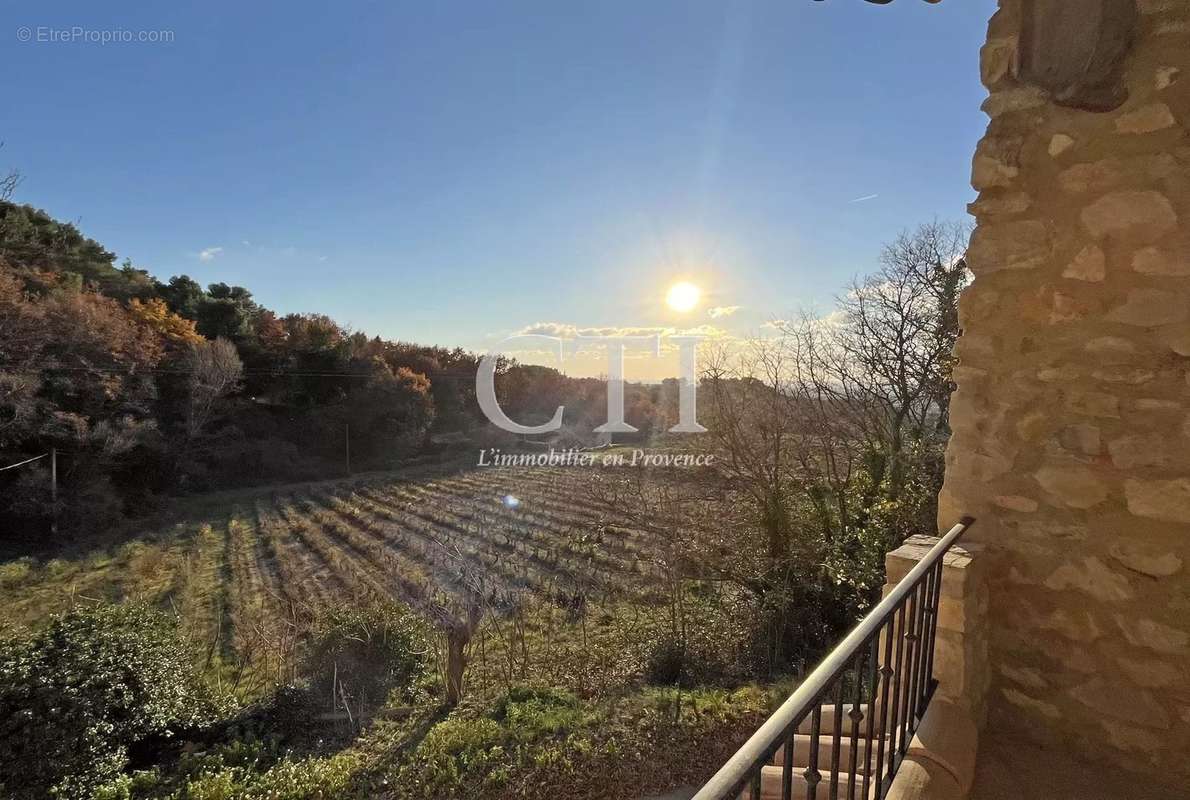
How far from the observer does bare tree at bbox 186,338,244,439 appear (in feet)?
49.6

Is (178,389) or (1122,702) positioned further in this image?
(178,389)

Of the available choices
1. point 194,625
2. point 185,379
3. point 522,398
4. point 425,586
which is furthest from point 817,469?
point 185,379

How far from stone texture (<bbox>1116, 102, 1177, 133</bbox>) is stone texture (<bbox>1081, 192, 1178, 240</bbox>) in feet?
0.61

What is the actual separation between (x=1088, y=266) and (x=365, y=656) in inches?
273

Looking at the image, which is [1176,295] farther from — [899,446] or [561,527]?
[561,527]

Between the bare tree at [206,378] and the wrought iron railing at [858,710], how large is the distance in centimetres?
1790

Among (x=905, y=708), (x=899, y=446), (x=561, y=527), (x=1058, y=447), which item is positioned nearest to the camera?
(x=905, y=708)

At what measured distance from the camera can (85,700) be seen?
14.2 feet

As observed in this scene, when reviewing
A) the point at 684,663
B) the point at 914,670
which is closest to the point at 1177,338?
the point at 914,670

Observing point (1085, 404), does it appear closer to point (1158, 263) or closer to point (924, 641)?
point (1158, 263)

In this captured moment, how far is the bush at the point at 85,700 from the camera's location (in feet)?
12.8

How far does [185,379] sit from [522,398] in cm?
974

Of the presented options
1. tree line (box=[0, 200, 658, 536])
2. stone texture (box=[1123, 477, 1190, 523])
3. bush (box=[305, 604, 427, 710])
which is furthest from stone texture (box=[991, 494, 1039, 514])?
tree line (box=[0, 200, 658, 536])

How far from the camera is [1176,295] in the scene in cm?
152
